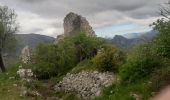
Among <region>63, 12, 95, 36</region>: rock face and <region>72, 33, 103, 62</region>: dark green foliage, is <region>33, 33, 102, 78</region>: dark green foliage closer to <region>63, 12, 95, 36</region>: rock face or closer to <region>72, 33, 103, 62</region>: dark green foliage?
<region>72, 33, 103, 62</region>: dark green foliage

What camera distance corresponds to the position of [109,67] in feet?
93.6

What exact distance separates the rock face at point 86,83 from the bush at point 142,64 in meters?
4.55

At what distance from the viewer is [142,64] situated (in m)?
20.4

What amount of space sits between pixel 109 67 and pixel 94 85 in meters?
2.00

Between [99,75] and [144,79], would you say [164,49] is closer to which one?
[144,79]

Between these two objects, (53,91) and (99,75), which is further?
(53,91)

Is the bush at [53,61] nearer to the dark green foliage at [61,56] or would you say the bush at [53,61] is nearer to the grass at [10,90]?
the dark green foliage at [61,56]

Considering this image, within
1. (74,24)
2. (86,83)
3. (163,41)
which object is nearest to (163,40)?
(163,41)

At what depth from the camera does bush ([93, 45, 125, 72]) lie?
92.8ft

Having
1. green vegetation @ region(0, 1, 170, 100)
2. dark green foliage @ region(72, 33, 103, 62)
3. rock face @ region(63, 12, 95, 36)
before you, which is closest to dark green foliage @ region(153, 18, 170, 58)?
green vegetation @ region(0, 1, 170, 100)

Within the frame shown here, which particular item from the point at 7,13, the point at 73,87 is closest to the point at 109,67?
the point at 73,87

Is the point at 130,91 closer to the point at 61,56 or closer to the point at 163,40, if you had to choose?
the point at 163,40

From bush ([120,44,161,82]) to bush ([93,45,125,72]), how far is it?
6.88m

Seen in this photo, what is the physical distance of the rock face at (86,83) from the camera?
2681 centimetres
